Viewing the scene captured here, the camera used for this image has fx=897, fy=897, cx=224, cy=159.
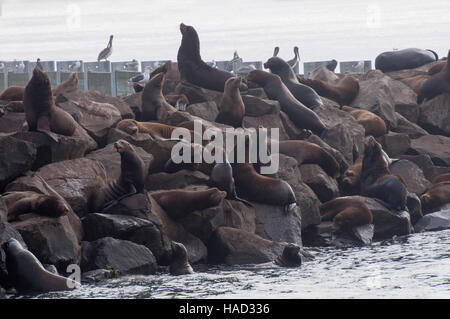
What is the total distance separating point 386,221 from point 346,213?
43.2 inches

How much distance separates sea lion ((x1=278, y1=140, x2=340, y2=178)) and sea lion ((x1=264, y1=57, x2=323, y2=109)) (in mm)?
3001

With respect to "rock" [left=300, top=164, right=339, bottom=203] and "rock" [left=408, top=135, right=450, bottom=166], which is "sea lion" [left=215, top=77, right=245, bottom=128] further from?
"rock" [left=408, top=135, right=450, bottom=166]

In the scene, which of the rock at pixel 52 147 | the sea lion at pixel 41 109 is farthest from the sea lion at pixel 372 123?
the sea lion at pixel 41 109

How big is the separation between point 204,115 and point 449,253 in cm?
572

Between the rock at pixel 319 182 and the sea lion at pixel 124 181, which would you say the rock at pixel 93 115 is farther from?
the rock at pixel 319 182

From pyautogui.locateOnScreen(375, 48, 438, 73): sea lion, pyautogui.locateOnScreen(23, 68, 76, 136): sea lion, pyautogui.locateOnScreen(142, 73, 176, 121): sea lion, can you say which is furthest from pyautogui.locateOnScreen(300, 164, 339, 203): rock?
pyautogui.locateOnScreen(375, 48, 438, 73): sea lion

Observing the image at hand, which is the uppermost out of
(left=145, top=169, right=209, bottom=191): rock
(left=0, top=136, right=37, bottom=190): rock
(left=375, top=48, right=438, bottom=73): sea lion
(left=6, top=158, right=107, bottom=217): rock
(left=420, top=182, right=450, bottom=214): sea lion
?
(left=375, top=48, right=438, bottom=73): sea lion

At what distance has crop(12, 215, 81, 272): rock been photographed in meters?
10.6

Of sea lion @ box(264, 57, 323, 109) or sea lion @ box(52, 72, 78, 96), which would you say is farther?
sea lion @ box(264, 57, 323, 109)

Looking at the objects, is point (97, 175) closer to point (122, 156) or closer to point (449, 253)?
point (122, 156)

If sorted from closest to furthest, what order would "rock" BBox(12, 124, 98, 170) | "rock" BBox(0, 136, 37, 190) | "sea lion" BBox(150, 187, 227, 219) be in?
"rock" BBox(0, 136, 37, 190), "sea lion" BBox(150, 187, 227, 219), "rock" BBox(12, 124, 98, 170)

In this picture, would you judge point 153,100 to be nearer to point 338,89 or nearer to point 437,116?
point 338,89

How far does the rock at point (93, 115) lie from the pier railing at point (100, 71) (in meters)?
12.0

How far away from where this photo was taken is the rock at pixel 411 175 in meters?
17.1
